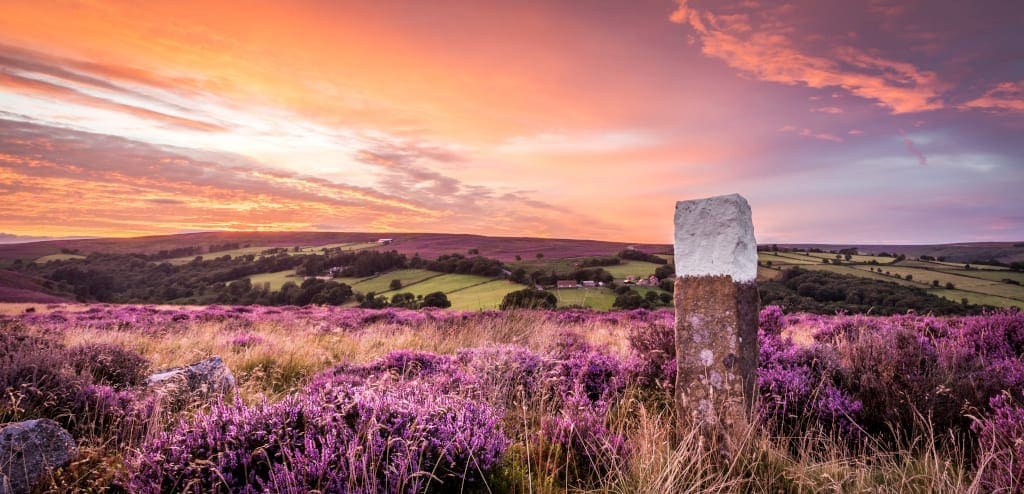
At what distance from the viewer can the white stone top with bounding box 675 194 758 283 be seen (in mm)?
3875

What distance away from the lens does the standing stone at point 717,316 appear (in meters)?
3.84

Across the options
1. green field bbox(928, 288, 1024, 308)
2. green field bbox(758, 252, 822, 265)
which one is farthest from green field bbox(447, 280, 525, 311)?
green field bbox(928, 288, 1024, 308)

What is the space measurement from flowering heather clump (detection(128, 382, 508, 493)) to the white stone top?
6.98 ft

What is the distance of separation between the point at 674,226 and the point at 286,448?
133 inches

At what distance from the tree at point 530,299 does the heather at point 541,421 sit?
11.2 metres

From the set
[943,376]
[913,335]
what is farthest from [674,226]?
[913,335]

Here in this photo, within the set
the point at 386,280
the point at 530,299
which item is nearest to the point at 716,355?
the point at 530,299

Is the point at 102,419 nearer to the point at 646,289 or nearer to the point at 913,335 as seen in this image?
the point at 913,335

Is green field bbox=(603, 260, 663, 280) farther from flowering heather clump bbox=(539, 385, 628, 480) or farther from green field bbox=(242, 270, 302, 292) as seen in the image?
flowering heather clump bbox=(539, 385, 628, 480)

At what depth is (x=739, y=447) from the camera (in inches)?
143

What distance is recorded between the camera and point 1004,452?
336 centimetres

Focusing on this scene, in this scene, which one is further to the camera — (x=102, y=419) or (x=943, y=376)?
(x=943, y=376)

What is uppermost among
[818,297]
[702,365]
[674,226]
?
[674,226]

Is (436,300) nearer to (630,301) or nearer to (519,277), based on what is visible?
(519,277)
